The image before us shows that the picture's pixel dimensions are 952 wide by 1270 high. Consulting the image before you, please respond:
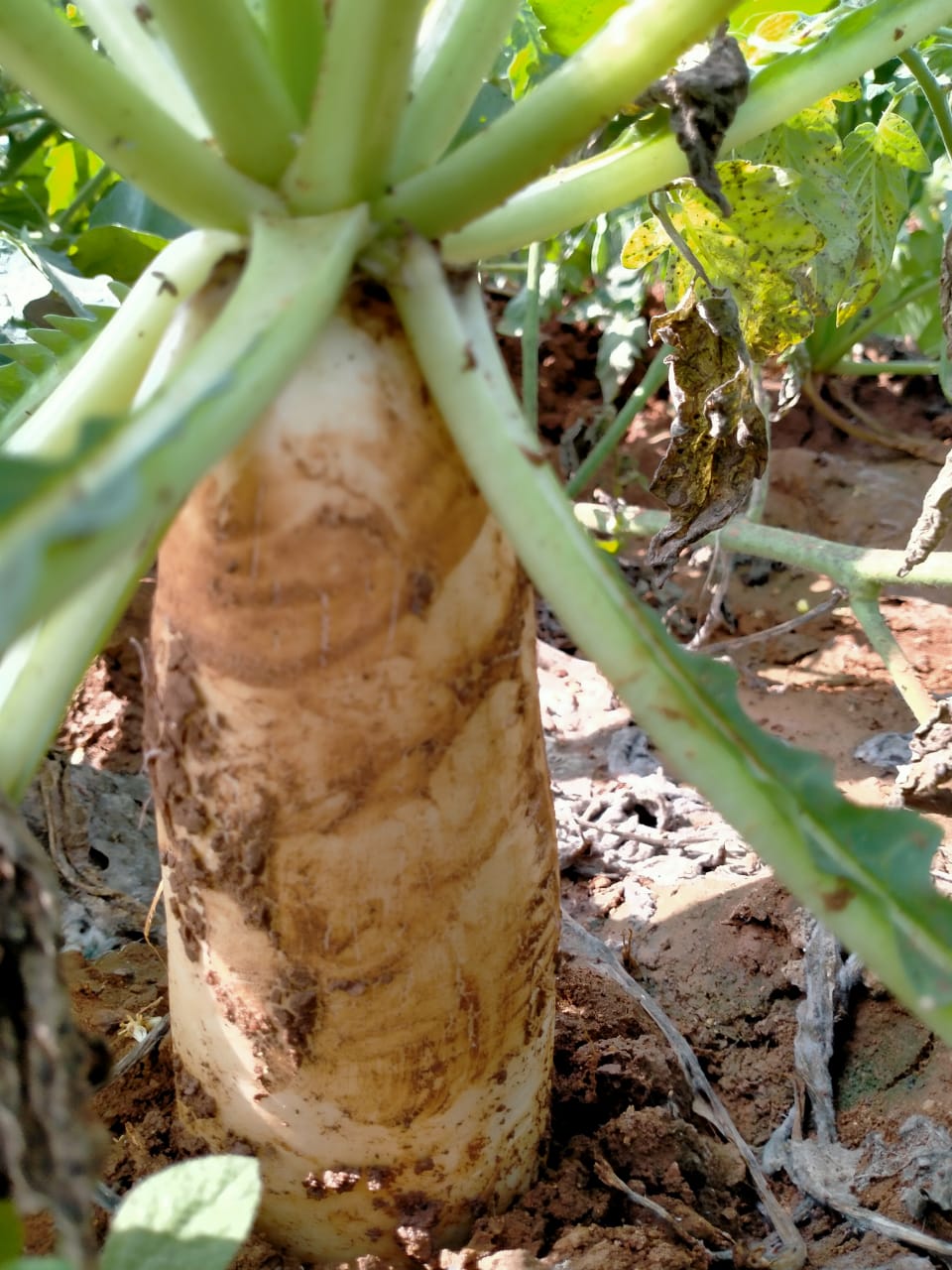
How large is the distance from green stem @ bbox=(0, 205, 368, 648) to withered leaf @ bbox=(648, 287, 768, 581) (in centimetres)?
56

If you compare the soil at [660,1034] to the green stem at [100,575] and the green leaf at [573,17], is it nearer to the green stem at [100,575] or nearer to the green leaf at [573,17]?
the green stem at [100,575]

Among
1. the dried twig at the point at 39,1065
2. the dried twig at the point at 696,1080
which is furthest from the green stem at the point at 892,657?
the dried twig at the point at 39,1065

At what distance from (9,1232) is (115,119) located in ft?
1.87

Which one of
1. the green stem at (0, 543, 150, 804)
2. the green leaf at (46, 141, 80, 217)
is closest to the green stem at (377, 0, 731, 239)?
the green stem at (0, 543, 150, 804)

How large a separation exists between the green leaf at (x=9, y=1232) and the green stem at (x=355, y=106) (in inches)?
21.7

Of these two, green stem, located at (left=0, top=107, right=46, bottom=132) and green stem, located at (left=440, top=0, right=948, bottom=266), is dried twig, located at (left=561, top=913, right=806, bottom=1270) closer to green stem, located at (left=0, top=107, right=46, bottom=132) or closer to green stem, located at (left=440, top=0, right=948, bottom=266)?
green stem, located at (left=440, top=0, right=948, bottom=266)

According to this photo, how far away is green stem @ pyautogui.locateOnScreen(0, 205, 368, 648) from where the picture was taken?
1.45ft

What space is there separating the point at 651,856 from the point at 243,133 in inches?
41.6

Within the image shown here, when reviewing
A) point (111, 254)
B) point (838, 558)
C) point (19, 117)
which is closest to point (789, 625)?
point (838, 558)

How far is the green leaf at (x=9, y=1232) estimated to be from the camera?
0.53m

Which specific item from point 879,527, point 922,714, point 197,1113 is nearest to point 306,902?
point 197,1113

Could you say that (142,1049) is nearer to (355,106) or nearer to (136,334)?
(136,334)

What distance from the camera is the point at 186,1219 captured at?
0.59 meters

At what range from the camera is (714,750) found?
0.60 metres
